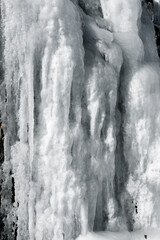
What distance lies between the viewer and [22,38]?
2.72m

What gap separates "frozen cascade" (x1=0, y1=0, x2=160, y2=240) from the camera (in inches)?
107

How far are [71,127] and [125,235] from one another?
0.84 m

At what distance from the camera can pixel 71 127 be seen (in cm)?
283

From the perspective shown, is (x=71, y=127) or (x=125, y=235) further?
(x=125, y=235)

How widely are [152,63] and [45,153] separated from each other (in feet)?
4.16

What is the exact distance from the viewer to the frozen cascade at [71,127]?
273 cm

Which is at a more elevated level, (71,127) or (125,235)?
(71,127)

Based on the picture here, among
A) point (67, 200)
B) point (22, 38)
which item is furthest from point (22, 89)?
point (67, 200)

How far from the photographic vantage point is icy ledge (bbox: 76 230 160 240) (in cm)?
275

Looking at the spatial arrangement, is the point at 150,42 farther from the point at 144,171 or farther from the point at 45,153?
Result: the point at 45,153

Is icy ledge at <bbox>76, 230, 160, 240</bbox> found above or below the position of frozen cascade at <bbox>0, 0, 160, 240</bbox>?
below

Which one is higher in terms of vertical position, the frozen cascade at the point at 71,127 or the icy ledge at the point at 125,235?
the frozen cascade at the point at 71,127

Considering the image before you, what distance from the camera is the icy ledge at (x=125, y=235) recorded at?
2.75 metres

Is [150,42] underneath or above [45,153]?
above
